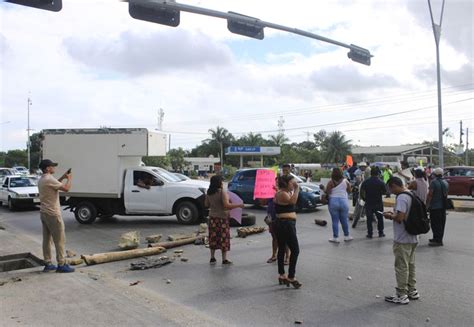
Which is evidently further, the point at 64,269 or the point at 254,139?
the point at 254,139

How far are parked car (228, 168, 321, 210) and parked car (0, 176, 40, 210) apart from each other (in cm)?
869

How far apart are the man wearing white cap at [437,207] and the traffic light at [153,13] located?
7007 mm

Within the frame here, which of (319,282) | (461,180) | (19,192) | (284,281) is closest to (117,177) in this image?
(19,192)

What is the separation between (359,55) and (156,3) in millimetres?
7674

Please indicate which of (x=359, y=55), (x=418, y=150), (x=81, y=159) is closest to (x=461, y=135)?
(x=418, y=150)

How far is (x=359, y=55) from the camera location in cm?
1491

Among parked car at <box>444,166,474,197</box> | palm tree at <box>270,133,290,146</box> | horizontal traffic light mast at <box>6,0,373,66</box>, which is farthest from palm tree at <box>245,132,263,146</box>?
horizontal traffic light mast at <box>6,0,373,66</box>

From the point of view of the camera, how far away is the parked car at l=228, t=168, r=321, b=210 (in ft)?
53.1

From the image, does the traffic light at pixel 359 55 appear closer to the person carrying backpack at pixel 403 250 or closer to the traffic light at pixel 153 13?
the traffic light at pixel 153 13

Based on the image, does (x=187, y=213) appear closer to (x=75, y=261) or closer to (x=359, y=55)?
(x=75, y=261)

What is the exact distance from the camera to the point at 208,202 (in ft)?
26.4

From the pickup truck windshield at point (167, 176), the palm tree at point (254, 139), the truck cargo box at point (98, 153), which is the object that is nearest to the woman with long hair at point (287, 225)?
the pickup truck windshield at point (167, 176)

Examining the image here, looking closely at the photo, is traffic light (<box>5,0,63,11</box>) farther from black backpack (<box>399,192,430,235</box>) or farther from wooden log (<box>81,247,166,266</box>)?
black backpack (<box>399,192,430,235</box>)

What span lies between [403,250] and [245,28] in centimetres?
790
